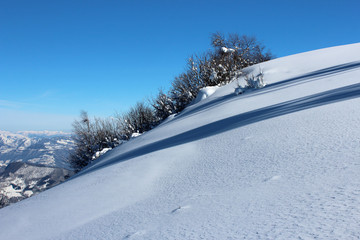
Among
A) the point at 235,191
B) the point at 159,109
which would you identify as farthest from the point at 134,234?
the point at 159,109

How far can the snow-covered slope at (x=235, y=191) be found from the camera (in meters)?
1.17

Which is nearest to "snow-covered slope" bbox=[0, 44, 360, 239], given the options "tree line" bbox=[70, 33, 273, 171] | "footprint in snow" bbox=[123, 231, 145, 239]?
"footprint in snow" bbox=[123, 231, 145, 239]

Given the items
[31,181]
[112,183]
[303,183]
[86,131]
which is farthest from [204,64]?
[31,181]

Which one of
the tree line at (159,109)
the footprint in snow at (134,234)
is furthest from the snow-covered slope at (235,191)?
the tree line at (159,109)

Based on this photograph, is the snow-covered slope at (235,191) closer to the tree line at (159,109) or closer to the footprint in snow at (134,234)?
the footprint in snow at (134,234)

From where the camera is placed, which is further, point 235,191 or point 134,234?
point 235,191

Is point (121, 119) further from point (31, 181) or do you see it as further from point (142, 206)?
point (31, 181)

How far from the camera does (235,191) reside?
5.36ft

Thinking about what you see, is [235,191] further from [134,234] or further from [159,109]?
[159,109]

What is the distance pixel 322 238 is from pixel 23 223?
235cm

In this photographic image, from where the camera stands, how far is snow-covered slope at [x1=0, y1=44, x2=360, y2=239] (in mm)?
1168

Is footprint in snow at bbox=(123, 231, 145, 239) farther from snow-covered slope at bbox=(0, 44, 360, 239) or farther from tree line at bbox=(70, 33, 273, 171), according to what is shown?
tree line at bbox=(70, 33, 273, 171)

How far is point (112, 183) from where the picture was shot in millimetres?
2564

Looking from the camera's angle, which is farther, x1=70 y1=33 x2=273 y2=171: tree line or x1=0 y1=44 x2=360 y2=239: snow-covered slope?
x1=70 y1=33 x2=273 y2=171: tree line
